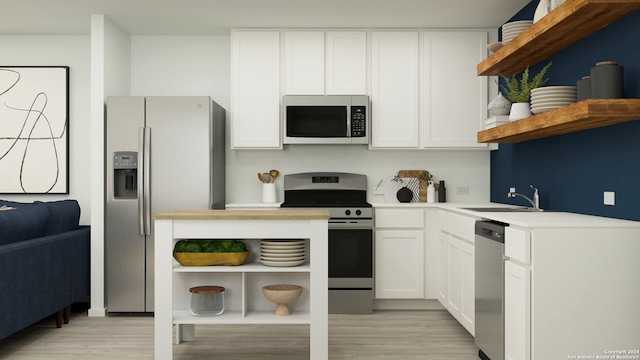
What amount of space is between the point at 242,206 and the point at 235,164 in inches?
24.3

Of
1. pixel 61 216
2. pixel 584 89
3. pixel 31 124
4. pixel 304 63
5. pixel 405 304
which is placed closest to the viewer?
pixel 584 89

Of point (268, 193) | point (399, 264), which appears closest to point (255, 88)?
point (268, 193)

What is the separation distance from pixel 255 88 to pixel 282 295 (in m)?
2.41

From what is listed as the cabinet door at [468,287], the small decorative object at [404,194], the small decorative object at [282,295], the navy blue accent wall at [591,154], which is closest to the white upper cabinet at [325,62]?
the small decorative object at [404,194]

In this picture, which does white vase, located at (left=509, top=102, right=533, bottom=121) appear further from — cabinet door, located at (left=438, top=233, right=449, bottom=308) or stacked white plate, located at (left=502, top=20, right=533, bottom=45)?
cabinet door, located at (left=438, top=233, right=449, bottom=308)

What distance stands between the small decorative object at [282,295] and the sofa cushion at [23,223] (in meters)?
1.78

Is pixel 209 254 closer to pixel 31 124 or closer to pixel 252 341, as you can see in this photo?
pixel 252 341

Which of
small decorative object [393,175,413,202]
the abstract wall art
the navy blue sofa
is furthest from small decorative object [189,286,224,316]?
the abstract wall art

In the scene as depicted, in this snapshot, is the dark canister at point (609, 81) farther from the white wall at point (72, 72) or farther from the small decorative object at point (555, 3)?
the white wall at point (72, 72)

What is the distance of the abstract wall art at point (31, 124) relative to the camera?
5.38 meters

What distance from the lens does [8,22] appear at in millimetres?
4988

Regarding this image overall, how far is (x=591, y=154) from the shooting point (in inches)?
136

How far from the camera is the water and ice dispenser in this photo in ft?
15.6

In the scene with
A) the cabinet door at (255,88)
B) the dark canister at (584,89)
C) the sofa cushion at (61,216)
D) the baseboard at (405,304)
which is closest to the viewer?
the dark canister at (584,89)
